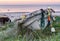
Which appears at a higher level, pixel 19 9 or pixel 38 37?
pixel 19 9

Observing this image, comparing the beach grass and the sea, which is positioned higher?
the sea

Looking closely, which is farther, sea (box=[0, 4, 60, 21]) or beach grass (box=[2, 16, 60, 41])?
Answer: sea (box=[0, 4, 60, 21])

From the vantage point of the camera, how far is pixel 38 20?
3107 mm

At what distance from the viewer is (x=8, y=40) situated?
2809 mm

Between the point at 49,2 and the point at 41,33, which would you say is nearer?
the point at 41,33

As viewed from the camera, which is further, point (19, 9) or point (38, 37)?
point (19, 9)

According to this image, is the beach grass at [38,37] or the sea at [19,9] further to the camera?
the sea at [19,9]

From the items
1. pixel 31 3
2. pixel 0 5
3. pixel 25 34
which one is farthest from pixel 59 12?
pixel 25 34

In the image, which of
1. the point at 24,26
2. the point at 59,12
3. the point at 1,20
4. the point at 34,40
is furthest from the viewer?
the point at 59,12

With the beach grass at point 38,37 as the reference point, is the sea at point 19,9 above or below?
above

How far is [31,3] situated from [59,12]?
0.72m

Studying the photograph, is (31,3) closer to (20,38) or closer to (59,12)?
(59,12)

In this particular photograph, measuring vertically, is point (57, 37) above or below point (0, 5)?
below

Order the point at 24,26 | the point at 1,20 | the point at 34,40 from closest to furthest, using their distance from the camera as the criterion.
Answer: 1. the point at 34,40
2. the point at 24,26
3. the point at 1,20
